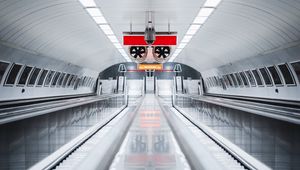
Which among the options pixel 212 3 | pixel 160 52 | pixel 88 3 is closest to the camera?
pixel 88 3

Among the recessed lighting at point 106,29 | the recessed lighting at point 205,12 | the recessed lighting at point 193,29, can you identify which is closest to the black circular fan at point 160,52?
the recessed lighting at point 193,29

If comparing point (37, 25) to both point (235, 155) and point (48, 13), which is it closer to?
point (48, 13)

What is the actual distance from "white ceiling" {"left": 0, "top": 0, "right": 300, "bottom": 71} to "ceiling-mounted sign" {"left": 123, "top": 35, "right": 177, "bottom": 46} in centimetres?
115

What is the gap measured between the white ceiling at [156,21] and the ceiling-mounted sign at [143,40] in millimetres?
1153

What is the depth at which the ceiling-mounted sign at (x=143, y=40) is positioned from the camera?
14891 mm

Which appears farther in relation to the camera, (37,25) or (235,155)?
(37,25)

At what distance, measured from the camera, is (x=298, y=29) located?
13.6m

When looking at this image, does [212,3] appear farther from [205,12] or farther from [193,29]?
[193,29]

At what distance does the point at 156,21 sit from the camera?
17.0 m

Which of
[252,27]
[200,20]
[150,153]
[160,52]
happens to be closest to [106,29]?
[160,52]

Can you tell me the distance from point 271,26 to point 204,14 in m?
3.08

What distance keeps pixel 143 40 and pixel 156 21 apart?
2414 millimetres

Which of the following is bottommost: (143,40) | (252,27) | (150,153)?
(150,153)

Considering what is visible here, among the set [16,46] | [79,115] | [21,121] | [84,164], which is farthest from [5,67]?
[21,121]
